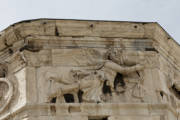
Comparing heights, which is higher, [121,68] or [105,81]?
[121,68]

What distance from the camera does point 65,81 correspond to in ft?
32.4

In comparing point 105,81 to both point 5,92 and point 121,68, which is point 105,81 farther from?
point 5,92

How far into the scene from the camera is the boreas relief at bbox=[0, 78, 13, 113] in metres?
9.91

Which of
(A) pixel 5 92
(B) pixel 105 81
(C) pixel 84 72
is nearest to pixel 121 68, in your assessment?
(B) pixel 105 81

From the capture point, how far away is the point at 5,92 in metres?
10.1

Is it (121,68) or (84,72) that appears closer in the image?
(84,72)

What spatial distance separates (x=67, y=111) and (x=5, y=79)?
1.37m

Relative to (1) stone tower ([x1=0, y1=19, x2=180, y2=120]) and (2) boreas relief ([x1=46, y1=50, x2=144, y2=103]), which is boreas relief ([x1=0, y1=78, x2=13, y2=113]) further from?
(2) boreas relief ([x1=46, y1=50, x2=144, y2=103])

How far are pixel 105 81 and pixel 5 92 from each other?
1.80 meters

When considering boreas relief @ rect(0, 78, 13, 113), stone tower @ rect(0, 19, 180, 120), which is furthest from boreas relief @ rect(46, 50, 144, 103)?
boreas relief @ rect(0, 78, 13, 113)

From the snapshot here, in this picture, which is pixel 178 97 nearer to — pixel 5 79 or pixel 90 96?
pixel 90 96

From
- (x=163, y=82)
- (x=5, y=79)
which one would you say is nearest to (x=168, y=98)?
(x=163, y=82)

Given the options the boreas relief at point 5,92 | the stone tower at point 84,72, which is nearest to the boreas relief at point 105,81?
the stone tower at point 84,72

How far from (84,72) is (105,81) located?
0.41 metres
